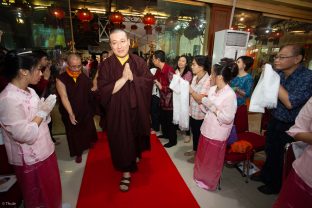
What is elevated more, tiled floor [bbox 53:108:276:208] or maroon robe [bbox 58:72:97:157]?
maroon robe [bbox 58:72:97:157]

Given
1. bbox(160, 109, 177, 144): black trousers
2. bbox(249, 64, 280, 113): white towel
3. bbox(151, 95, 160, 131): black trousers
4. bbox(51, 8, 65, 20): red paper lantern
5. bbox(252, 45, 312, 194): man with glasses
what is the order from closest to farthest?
bbox(249, 64, 280, 113): white towel < bbox(252, 45, 312, 194): man with glasses < bbox(160, 109, 177, 144): black trousers < bbox(151, 95, 160, 131): black trousers < bbox(51, 8, 65, 20): red paper lantern

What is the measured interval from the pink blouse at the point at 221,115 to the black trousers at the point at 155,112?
71.0 inches

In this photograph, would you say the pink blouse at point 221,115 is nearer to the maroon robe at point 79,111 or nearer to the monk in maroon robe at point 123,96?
the monk in maroon robe at point 123,96

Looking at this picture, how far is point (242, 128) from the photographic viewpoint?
109 inches

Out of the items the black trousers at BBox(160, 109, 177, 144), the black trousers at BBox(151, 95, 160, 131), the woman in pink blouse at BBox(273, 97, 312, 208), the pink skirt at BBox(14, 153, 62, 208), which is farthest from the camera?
the black trousers at BBox(151, 95, 160, 131)

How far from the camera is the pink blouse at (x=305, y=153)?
1.22m

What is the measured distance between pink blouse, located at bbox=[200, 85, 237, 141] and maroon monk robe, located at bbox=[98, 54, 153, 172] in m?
0.73

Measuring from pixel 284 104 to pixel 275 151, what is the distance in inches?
27.1

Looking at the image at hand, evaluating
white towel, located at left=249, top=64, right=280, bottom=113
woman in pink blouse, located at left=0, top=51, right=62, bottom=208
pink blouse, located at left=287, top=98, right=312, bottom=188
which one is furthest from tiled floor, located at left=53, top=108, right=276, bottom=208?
white towel, located at left=249, top=64, right=280, bottom=113

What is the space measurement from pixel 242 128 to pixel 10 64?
281 cm

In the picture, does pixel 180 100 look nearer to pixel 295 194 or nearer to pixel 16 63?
pixel 295 194

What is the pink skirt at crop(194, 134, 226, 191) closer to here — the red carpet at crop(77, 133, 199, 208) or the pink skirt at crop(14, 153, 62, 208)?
the red carpet at crop(77, 133, 199, 208)

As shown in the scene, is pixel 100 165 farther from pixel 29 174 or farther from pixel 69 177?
pixel 29 174

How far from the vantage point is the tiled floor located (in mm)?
2148
